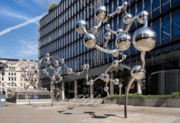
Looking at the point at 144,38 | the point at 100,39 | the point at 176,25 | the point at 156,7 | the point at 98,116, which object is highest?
the point at 156,7

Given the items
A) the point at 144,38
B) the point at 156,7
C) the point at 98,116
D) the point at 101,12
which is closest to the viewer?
the point at 144,38

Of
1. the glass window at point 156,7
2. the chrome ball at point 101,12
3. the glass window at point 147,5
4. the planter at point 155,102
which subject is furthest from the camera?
the glass window at point 147,5

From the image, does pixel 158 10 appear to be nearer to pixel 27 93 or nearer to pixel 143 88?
pixel 143 88

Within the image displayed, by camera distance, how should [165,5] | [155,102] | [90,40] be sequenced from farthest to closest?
[165,5]
[155,102]
[90,40]

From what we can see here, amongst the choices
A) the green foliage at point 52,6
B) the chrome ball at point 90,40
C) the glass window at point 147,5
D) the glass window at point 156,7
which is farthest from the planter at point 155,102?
the green foliage at point 52,6

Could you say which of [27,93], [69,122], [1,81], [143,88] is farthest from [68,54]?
[1,81]

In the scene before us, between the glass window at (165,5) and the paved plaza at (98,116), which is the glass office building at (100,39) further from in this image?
the paved plaza at (98,116)

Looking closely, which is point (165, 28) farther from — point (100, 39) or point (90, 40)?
point (90, 40)

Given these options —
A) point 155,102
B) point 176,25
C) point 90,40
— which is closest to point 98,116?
point 90,40

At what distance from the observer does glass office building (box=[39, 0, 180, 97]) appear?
42.1m

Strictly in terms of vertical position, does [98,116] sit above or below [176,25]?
below

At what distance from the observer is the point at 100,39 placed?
6159 centimetres

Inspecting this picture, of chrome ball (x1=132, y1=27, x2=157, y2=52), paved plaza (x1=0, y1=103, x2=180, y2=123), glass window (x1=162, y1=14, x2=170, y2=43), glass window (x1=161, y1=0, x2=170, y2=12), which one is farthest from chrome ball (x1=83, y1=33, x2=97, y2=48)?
glass window (x1=161, y1=0, x2=170, y2=12)

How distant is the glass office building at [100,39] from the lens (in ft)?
138
